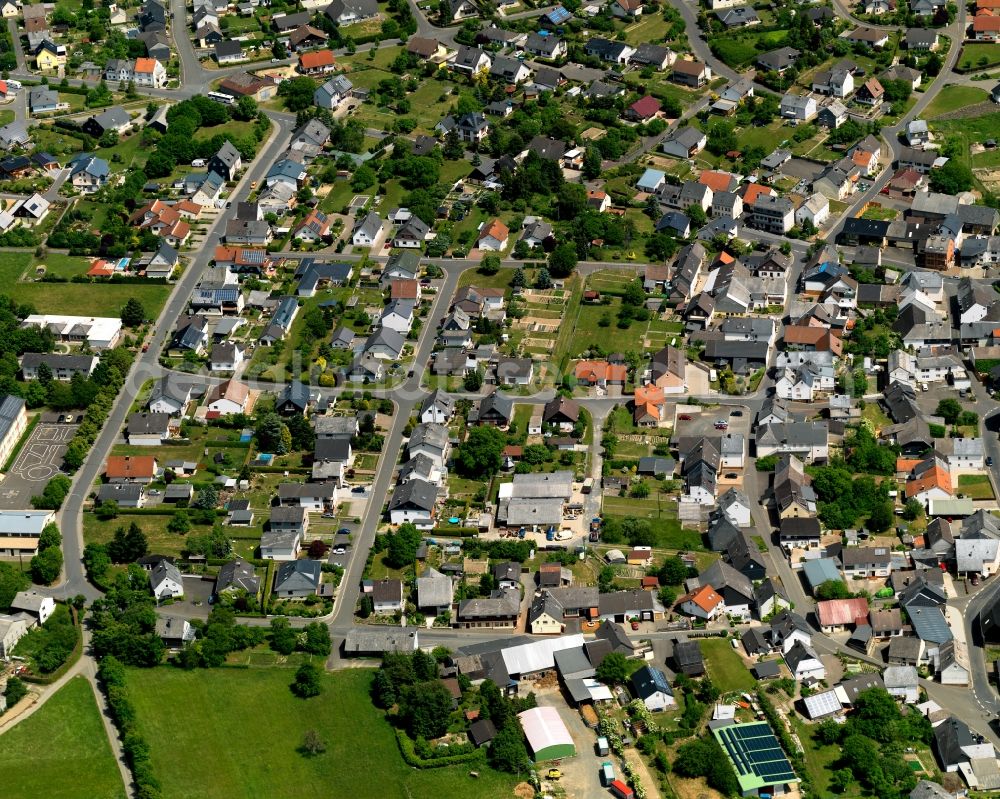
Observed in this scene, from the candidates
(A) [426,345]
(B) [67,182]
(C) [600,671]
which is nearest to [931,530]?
(C) [600,671]

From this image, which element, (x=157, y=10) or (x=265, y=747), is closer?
(x=265, y=747)

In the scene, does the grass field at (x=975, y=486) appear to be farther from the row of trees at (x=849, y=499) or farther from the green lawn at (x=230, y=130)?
the green lawn at (x=230, y=130)

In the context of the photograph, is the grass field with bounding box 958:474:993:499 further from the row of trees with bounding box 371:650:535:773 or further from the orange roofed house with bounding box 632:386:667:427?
the row of trees with bounding box 371:650:535:773

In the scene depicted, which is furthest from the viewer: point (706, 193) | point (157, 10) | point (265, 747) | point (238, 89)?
point (157, 10)

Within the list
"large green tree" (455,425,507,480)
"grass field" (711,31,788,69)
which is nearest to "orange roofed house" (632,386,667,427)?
"large green tree" (455,425,507,480)

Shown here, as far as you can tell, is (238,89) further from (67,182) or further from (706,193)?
(706,193)

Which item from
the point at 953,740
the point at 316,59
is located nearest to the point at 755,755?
the point at 953,740
